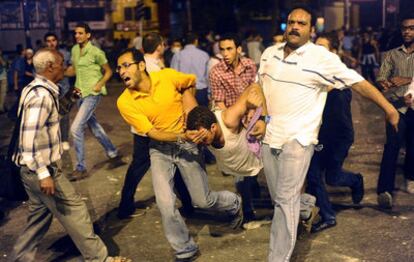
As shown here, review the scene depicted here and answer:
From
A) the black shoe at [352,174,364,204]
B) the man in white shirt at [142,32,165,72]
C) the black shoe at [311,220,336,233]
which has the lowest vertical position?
the black shoe at [311,220,336,233]

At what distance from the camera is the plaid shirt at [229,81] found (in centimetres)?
648

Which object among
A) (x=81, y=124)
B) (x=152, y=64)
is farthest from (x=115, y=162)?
(x=152, y=64)

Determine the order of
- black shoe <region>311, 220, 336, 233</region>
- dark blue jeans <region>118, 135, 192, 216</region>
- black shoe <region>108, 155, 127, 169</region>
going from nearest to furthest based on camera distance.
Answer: black shoe <region>311, 220, 336, 233</region> < dark blue jeans <region>118, 135, 192, 216</region> < black shoe <region>108, 155, 127, 169</region>

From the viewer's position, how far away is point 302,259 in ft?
16.2

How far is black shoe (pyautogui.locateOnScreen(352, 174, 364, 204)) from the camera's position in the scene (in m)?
5.98

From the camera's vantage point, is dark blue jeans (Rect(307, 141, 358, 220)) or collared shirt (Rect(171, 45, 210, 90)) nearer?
dark blue jeans (Rect(307, 141, 358, 220))

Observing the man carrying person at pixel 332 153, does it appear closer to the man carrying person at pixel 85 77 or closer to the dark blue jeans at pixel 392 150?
the dark blue jeans at pixel 392 150

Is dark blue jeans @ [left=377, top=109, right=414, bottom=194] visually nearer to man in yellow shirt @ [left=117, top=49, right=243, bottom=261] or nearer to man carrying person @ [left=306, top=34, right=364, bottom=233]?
A: man carrying person @ [left=306, top=34, right=364, bottom=233]

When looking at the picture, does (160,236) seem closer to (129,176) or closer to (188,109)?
(129,176)

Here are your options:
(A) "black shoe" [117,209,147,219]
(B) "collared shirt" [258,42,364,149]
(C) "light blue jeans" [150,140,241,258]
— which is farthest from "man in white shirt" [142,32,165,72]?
(B) "collared shirt" [258,42,364,149]

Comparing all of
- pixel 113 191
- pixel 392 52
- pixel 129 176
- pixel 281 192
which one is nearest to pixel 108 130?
pixel 113 191

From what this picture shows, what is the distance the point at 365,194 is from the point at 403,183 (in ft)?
2.07

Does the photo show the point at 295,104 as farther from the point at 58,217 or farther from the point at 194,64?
the point at 194,64

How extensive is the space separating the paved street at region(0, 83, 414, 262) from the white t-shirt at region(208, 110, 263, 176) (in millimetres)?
715
